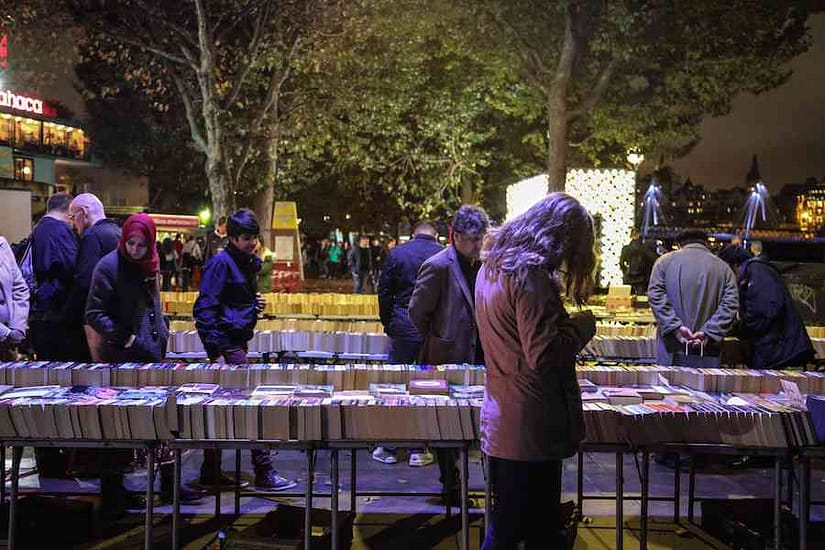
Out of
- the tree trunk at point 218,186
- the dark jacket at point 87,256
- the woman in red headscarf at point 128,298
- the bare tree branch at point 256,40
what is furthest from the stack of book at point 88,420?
the bare tree branch at point 256,40

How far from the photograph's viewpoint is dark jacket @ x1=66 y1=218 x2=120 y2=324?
6355mm

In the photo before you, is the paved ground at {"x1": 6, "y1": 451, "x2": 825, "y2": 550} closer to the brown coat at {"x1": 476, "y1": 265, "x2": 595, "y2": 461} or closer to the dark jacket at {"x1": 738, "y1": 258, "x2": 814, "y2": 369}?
the dark jacket at {"x1": 738, "y1": 258, "x2": 814, "y2": 369}

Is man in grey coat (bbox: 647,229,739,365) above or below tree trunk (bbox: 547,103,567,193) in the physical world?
below

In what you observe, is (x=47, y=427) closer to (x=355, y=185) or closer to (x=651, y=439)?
(x=651, y=439)

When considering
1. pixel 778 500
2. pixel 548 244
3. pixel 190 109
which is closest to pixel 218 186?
pixel 190 109

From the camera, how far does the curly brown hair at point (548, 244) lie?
342cm

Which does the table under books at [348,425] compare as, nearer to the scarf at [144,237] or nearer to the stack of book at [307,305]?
the scarf at [144,237]

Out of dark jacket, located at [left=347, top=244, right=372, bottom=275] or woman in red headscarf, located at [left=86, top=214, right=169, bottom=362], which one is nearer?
woman in red headscarf, located at [left=86, top=214, right=169, bottom=362]

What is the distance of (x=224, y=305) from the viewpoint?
242 inches

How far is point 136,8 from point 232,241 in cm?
1214

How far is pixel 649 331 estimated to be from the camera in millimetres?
8891

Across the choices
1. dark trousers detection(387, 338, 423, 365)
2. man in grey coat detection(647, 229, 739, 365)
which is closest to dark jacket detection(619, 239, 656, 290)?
man in grey coat detection(647, 229, 739, 365)

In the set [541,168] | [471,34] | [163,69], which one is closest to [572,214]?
[163,69]

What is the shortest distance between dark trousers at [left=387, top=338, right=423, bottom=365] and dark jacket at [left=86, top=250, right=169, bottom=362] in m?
1.86
